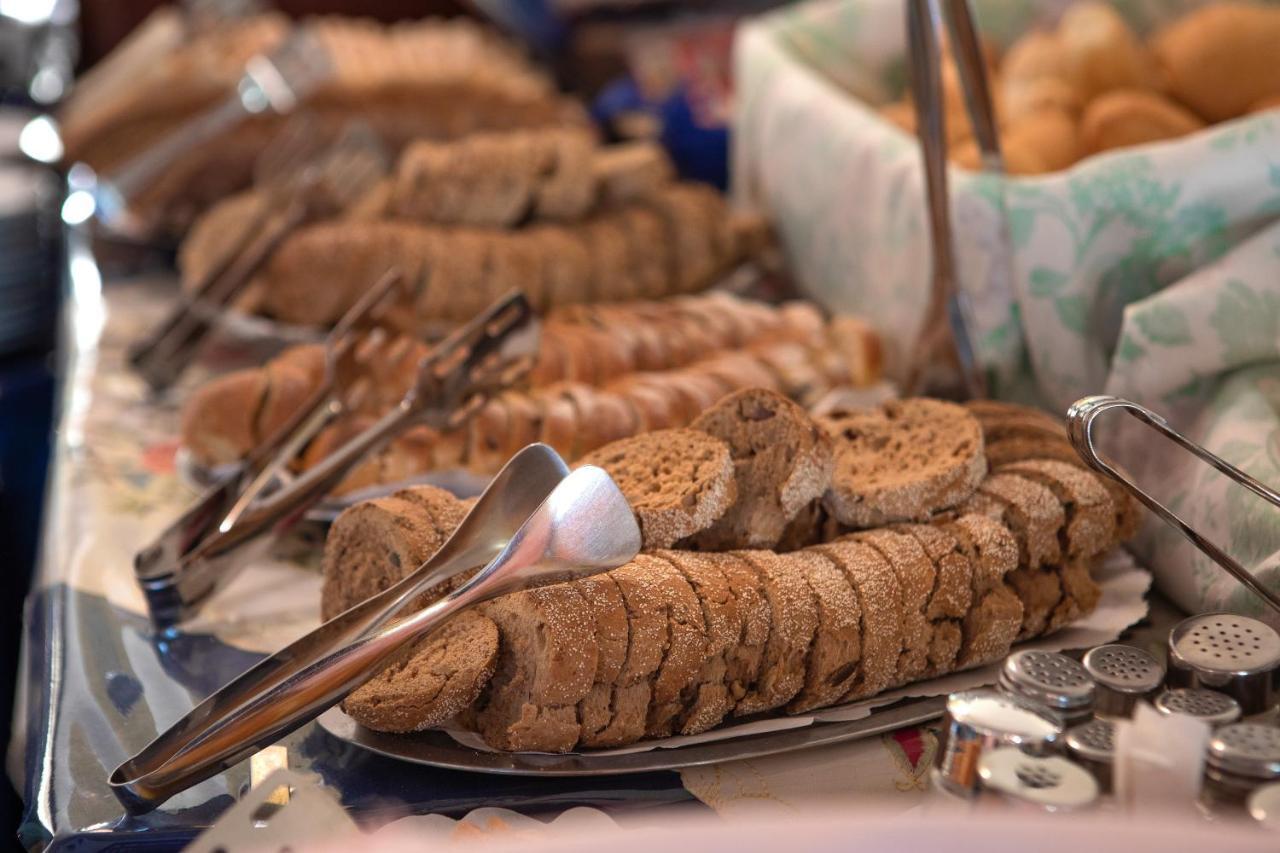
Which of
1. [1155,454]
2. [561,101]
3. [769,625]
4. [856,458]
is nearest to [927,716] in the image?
[769,625]

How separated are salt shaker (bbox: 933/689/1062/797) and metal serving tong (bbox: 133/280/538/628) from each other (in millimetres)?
602

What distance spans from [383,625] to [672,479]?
9.3 inches

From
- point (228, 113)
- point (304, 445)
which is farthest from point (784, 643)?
point (228, 113)

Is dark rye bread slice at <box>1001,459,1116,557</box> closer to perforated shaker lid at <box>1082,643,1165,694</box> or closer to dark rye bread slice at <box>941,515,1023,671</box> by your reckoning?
dark rye bread slice at <box>941,515,1023,671</box>

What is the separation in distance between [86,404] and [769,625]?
1038 millimetres

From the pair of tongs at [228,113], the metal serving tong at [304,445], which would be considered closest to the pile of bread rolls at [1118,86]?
the metal serving tong at [304,445]

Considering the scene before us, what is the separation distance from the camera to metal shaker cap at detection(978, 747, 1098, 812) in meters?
0.57

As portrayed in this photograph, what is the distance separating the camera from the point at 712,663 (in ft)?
2.60

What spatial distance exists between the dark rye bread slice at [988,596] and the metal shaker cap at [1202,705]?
0.17 metres

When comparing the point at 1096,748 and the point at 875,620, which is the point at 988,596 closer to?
the point at 875,620

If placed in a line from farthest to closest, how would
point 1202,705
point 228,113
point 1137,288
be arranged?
point 228,113
point 1137,288
point 1202,705

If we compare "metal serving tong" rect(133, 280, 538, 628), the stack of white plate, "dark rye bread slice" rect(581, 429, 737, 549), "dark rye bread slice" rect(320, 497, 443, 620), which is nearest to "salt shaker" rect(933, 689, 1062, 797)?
"dark rye bread slice" rect(581, 429, 737, 549)

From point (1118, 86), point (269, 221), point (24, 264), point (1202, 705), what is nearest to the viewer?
point (1202, 705)

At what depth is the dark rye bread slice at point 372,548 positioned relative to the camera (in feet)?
2.78
